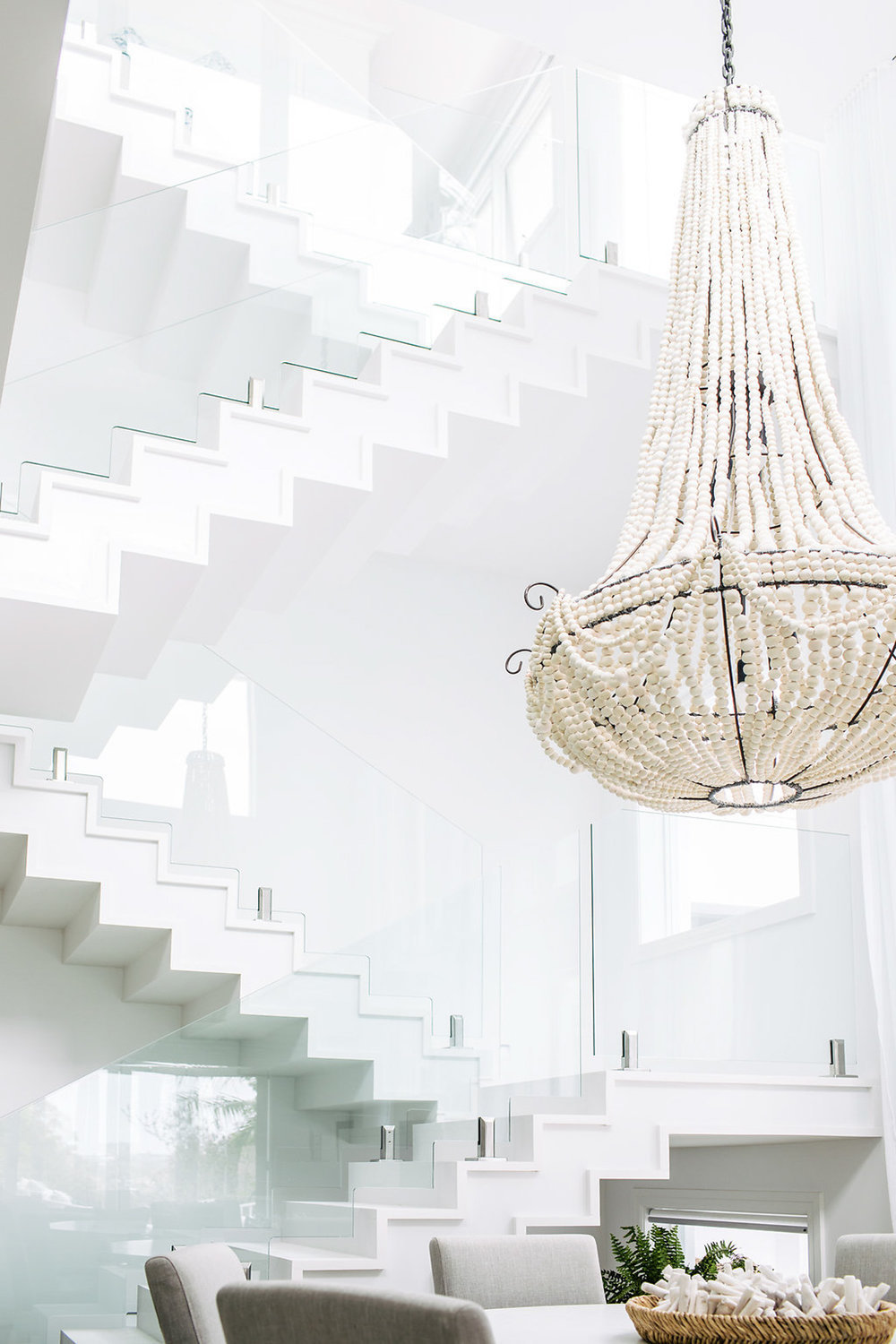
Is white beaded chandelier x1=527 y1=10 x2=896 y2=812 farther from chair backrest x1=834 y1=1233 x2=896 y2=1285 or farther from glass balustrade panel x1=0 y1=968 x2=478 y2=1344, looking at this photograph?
glass balustrade panel x1=0 y1=968 x2=478 y2=1344

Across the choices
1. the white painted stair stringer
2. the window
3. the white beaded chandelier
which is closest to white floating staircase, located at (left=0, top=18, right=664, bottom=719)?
the white painted stair stringer

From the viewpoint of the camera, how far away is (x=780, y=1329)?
70.9 inches

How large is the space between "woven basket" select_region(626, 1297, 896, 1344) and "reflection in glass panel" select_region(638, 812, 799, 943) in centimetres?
283

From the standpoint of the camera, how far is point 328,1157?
3854mm

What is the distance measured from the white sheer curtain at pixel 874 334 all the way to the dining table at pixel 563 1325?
83.6 inches

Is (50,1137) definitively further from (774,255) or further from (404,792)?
(774,255)

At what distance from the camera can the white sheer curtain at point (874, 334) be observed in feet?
14.5

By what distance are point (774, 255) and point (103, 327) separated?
8.72 feet

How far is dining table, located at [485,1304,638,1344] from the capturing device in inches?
82.7

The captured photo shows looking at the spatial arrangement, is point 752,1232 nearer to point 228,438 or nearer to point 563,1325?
point 563,1325

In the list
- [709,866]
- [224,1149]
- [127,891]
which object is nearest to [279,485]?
[127,891]

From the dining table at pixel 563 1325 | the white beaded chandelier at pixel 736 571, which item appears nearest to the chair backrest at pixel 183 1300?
the dining table at pixel 563 1325

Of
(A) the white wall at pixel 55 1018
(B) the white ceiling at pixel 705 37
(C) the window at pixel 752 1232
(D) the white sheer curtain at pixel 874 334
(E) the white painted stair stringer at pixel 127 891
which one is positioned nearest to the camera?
(B) the white ceiling at pixel 705 37

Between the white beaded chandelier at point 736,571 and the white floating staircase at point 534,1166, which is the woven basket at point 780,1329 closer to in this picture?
the white beaded chandelier at point 736,571
